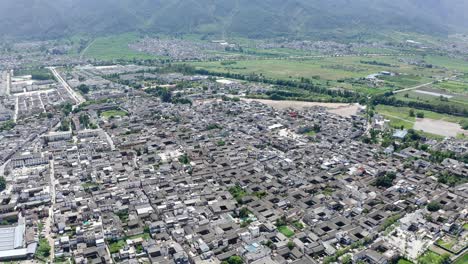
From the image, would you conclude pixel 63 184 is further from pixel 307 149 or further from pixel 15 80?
pixel 15 80

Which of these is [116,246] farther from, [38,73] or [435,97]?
[38,73]

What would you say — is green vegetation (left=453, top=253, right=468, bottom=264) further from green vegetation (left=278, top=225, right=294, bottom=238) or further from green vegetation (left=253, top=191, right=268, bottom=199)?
green vegetation (left=253, top=191, right=268, bottom=199)

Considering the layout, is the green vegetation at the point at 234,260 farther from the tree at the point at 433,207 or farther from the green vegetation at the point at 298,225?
the tree at the point at 433,207

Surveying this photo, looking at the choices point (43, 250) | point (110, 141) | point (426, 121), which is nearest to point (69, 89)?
point (110, 141)

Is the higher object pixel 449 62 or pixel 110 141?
pixel 449 62

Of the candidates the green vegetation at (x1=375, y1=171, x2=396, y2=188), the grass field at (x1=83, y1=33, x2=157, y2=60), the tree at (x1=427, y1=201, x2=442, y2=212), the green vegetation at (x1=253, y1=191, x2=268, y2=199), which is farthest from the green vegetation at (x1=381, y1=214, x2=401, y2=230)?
the grass field at (x1=83, y1=33, x2=157, y2=60)

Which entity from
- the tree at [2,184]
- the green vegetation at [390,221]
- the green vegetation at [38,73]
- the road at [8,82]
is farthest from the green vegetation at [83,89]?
the green vegetation at [390,221]
